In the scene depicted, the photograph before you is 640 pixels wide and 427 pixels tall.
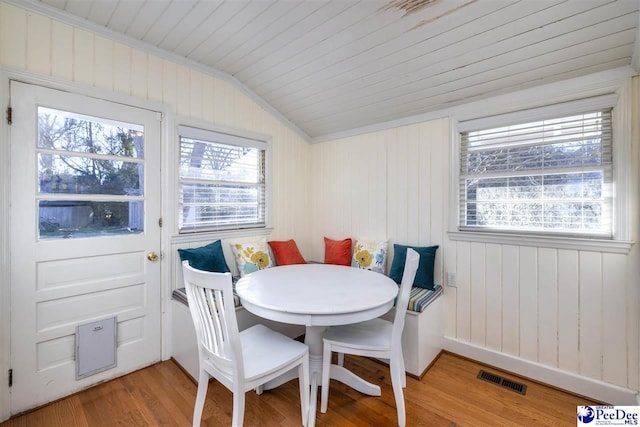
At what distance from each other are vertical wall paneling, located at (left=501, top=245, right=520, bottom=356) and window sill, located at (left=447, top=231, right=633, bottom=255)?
0.25ft

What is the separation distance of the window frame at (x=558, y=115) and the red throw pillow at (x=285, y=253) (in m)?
1.53

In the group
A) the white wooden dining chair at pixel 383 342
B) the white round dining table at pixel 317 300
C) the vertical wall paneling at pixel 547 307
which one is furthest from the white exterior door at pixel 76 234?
the vertical wall paneling at pixel 547 307

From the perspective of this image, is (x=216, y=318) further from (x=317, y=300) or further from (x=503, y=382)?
(x=503, y=382)

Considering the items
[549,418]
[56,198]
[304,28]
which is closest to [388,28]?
[304,28]

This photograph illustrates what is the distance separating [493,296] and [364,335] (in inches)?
49.4

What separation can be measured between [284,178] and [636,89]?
2.88 meters

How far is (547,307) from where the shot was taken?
2.07 metres

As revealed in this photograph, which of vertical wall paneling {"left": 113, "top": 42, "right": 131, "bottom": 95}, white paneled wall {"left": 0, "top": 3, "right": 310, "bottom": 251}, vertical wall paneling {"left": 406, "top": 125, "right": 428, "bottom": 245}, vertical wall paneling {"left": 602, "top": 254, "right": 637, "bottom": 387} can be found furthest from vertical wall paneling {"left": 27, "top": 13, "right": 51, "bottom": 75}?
vertical wall paneling {"left": 602, "top": 254, "right": 637, "bottom": 387}

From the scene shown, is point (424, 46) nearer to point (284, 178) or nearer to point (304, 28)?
point (304, 28)

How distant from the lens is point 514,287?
2201 mm

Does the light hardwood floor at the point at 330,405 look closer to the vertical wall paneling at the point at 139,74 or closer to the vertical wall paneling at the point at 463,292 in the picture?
the vertical wall paneling at the point at 463,292

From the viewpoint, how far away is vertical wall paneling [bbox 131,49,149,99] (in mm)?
2150

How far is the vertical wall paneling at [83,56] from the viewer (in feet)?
6.23

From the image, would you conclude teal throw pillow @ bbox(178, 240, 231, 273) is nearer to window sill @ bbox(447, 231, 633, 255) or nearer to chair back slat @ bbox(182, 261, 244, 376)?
chair back slat @ bbox(182, 261, 244, 376)
